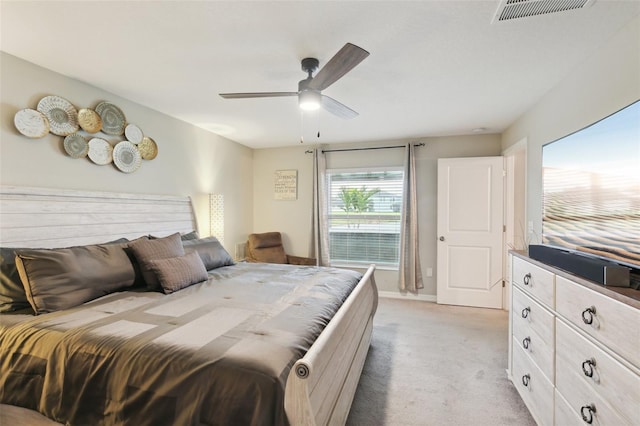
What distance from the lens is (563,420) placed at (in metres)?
1.44

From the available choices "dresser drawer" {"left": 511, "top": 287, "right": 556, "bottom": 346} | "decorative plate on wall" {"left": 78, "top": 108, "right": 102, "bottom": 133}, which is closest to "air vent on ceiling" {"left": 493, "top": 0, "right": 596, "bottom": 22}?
"dresser drawer" {"left": 511, "top": 287, "right": 556, "bottom": 346}

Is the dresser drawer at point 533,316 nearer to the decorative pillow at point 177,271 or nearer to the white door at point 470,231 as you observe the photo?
the white door at point 470,231

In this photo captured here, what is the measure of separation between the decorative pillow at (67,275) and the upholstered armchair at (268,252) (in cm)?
238

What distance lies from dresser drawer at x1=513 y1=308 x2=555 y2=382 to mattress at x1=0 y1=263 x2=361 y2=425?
120 cm

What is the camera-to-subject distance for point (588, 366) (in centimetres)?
124

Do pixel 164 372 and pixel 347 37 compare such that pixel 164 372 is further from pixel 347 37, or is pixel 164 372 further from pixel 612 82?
pixel 612 82

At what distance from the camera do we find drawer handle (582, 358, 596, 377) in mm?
1214

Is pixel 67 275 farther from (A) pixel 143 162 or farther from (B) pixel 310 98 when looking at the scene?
(B) pixel 310 98

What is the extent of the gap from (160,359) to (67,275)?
1.07 metres

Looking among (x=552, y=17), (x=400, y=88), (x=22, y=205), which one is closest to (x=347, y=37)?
(x=400, y=88)

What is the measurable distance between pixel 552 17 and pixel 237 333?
238cm

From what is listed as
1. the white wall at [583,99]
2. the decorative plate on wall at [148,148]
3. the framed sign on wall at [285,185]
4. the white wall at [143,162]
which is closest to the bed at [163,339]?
the white wall at [143,162]

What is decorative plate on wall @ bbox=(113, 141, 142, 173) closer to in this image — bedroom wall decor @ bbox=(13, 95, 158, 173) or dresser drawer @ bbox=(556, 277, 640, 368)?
bedroom wall decor @ bbox=(13, 95, 158, 173)

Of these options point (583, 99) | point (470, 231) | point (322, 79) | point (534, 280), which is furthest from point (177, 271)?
point (470, 231)
